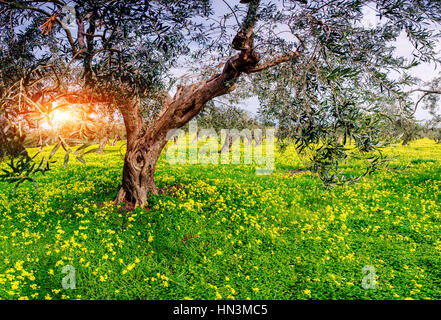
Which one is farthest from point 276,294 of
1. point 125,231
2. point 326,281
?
point 125,231

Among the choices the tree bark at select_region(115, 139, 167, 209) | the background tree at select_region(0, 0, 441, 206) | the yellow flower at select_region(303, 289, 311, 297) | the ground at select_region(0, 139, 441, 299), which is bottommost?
the yellow flower at select_region(303, 289, 311, 297)

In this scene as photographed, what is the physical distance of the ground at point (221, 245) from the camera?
5.72 m

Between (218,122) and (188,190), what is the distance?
18.8 feet

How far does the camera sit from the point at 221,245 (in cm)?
742

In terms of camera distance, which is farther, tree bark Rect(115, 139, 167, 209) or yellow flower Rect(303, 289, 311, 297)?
tree bark Rect(115, 139, 167, 209)

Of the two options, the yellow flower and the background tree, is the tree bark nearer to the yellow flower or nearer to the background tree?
the background tree

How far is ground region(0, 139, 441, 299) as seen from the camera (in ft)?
18.8

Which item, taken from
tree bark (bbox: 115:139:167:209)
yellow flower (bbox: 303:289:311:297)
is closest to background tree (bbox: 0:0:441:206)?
tree bark (bbox: 115:139:167:209)

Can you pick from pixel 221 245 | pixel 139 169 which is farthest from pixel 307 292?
pixel 139 169

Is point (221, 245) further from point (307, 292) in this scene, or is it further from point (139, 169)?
point (139, 169)

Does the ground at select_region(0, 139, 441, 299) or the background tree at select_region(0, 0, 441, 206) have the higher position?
the background tree at select_region(0, 0, 441, 206)
